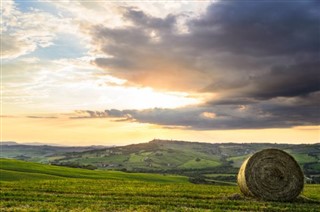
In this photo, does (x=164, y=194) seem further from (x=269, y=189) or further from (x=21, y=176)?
(x=21, y=176)

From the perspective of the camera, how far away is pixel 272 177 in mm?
33188

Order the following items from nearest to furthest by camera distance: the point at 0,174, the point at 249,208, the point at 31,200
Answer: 1. the point at 249,208
2. the point at 31,200
3. the point at 0,174

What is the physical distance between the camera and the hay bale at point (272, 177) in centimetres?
3191

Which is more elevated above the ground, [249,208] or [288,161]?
[288,161]

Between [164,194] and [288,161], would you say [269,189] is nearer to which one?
[288,161]

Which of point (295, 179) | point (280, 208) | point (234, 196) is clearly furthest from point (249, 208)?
point (295, 179)

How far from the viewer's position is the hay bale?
31906 millimetres

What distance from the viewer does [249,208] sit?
2558 cm

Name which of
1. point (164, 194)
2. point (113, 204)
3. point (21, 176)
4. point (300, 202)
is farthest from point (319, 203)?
point (21, 176)

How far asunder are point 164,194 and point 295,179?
10484mm

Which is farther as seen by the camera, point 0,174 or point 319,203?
point 0,174

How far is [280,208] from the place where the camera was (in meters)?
26.0

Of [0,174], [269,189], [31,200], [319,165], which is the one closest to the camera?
[31,200]

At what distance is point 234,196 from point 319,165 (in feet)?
570
